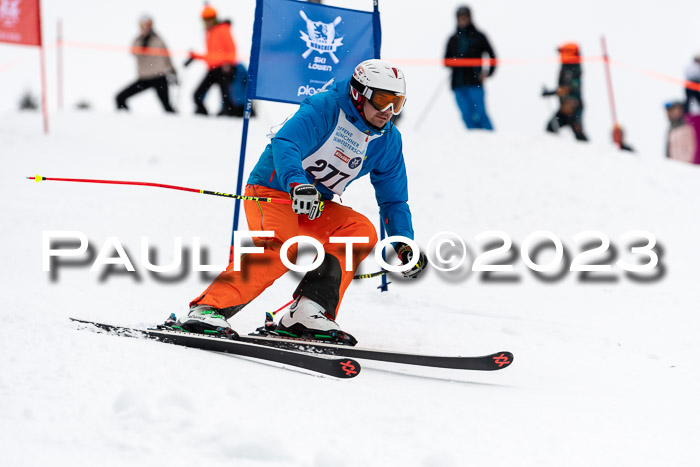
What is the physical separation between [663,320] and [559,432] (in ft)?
9.63

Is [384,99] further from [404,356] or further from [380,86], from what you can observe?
[404,356]

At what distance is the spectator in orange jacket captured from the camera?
10.4 metres

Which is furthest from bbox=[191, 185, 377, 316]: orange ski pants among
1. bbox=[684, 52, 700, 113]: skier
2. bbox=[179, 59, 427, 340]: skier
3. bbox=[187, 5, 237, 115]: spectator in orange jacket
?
bbox=[684, 52, 700, 113]: skier

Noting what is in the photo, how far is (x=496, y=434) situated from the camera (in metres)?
2.66

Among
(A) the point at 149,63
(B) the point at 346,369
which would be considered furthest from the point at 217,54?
(B) the point at 346,369

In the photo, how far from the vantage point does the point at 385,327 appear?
15.6ft

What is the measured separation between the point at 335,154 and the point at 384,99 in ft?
1.32

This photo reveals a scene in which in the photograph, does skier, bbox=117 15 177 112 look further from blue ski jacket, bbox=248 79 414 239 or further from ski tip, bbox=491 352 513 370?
ski tip, bbox=491 352 513 370

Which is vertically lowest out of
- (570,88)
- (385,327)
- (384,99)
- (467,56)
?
(385,327)

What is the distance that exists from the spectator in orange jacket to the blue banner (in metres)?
5.51

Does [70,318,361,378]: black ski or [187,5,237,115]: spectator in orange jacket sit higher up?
[187,5,237,115]: spectator in orange jacket

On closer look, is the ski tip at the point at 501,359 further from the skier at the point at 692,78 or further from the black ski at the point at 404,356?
the skier at the point at 692,78

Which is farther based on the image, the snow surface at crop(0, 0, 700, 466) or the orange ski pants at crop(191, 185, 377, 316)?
the orange ski pants at crop(191, 185, 377, 316)

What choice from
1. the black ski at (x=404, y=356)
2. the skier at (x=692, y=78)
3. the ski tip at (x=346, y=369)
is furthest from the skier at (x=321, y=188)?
the skier at (x=692, y=78)
